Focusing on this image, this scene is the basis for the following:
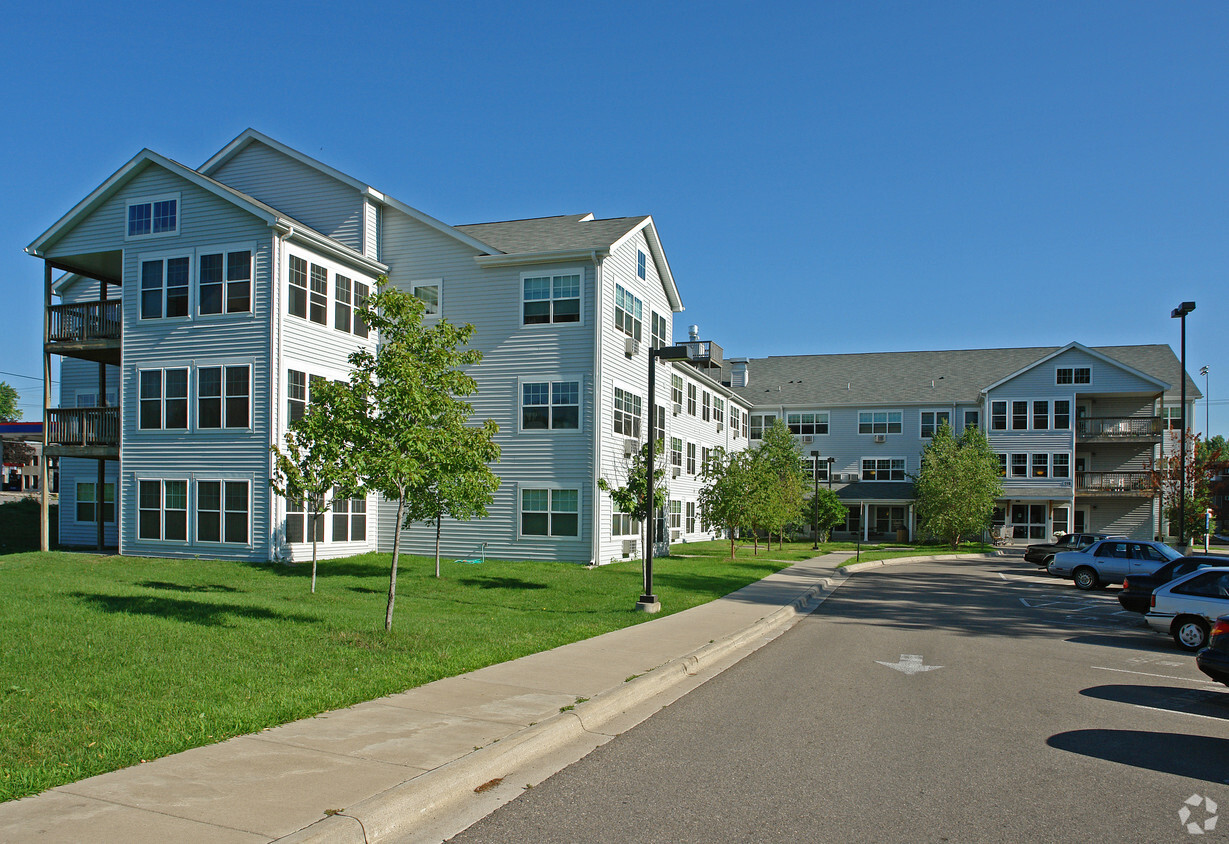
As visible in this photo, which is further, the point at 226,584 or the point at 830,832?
the point at 226,584

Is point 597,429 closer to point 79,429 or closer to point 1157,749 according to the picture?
point 79,429

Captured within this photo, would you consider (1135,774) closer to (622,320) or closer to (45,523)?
(622,320)

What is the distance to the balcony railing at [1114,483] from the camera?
5066cm

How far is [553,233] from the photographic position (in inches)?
1156

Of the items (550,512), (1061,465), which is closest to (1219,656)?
(550,512)

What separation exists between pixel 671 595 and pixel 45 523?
19329 mm

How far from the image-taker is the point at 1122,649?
47.4ft

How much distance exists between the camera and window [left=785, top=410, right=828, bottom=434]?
192 ft

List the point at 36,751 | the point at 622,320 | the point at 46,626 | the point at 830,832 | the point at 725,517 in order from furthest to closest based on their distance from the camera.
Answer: the point at 725,517
the point at 622,320
the point at 46,626
the point at 36,751
the point at 830,832

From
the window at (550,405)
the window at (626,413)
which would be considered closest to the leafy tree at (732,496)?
the window at (626,413)

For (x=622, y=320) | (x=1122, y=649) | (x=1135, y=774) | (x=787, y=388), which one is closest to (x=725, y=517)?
(x=622, y=320)

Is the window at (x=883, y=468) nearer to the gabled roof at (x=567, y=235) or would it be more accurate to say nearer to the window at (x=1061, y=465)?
the window at (x=1061, y=465)

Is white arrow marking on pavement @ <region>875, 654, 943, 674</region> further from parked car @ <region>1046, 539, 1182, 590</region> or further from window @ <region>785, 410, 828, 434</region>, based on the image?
window @ <region>785, 410, 828, 434</region>

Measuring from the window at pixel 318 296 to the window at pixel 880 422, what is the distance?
40.6m
